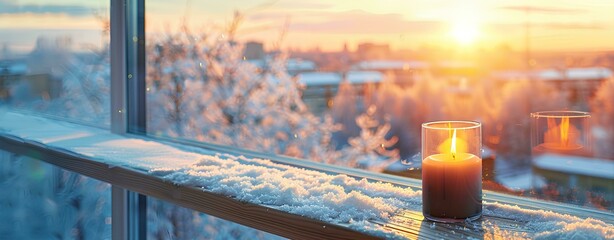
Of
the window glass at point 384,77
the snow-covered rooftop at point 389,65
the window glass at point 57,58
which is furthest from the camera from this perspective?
the window glass at point 57,58

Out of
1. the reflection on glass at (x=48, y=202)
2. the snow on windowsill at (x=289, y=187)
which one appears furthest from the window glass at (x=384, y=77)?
the reflection on glass at (x=48, y=202)

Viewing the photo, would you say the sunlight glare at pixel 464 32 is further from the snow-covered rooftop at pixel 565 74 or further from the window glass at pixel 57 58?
the window glass at pixel 57 58

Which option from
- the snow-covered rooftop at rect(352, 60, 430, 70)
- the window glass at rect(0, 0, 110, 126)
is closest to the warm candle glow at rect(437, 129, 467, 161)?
the snow-covered rooftop at rect(352, 60, 430, 70)

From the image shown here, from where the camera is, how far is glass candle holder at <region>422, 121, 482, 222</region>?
77 centimetres

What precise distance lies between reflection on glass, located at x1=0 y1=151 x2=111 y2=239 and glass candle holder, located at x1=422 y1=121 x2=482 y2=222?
3.20 feet

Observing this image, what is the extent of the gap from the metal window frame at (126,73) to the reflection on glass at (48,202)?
14 centimetres

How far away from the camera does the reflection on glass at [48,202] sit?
5.24ft

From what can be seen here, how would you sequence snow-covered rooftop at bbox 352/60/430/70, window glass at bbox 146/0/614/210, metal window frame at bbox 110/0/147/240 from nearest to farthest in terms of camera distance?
window glass at bbox 146/0/614/210
snow-covered rooftop at bbox 352/60/430/70
metal window frame at bbox 110/0/147/240

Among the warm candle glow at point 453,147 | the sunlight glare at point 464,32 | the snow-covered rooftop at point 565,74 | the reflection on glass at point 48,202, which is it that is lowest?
the reflection on glass at point 48,202

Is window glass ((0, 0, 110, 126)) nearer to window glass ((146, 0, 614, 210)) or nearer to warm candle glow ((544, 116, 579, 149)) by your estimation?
window glass ((146, 0, 614, 210))

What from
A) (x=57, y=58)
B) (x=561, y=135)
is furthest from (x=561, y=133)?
(x=57, y=58)

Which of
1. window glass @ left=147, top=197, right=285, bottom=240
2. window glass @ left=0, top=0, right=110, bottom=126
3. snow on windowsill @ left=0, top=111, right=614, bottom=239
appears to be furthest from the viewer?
window glass @ left=0, top=0, right=110, bottom=126

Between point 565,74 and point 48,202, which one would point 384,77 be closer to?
point 565,74

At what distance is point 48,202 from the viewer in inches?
70.6
